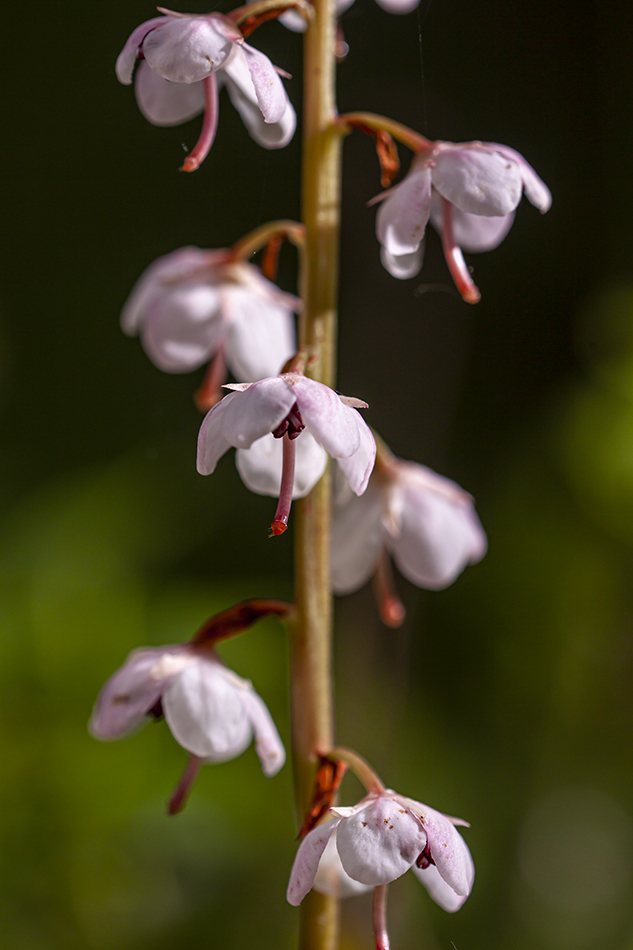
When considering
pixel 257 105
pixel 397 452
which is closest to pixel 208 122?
pixel 257 105

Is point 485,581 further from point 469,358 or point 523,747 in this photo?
point 469,358

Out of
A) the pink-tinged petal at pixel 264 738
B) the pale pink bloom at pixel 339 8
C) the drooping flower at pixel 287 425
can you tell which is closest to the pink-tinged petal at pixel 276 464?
the drooping flower at pixel 287 425

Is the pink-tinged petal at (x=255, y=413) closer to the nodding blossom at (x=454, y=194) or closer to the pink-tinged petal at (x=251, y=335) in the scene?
the nodding blossom at (x=454, y=194)

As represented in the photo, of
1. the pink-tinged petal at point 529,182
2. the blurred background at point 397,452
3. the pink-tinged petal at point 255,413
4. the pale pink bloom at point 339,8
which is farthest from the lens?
the blurred background at point 397,452

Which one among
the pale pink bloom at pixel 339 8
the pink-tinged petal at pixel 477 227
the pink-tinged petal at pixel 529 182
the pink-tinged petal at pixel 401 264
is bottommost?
the pink-tinged petal at pixel 401 264

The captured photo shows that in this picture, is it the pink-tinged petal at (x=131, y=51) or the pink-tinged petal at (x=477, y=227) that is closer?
the pink-tinged petal at (x=131, y=51)

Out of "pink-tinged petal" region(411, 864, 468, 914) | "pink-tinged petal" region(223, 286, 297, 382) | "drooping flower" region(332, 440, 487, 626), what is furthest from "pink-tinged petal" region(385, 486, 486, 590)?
"pink-tinged petal" region(411, 864, 468, 914)
